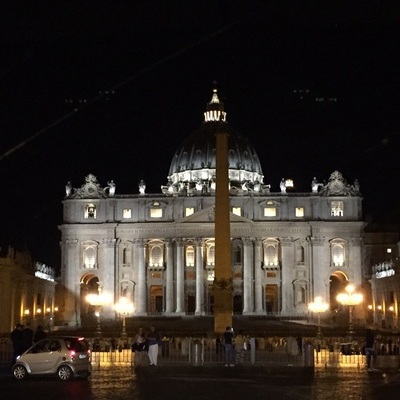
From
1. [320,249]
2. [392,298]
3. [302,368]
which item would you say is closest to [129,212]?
[320,249]

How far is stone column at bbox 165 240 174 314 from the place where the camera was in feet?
301

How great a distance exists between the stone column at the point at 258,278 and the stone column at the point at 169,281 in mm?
9698

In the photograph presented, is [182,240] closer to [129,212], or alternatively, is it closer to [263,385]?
[129,212]

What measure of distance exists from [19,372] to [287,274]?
227ft

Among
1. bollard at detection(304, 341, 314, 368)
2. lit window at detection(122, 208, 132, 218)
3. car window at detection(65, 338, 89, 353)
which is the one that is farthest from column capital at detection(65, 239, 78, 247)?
car window at detection(65, 338, 89, 353)

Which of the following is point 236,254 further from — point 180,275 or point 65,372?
point 65,372

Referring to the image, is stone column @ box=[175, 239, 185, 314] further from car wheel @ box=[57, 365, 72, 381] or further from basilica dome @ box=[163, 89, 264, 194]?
car wheel @ box=[57, 365, 72, 381]

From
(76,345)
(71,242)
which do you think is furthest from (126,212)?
(76,345)

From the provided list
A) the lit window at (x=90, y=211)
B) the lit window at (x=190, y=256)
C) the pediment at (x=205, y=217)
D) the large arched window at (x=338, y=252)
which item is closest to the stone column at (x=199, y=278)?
the lit window at (x=190, y=256)

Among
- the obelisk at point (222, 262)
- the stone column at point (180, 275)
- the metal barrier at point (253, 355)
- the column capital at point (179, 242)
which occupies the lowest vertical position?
the metal barrier at point (253, 355)

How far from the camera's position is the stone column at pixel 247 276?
297ft

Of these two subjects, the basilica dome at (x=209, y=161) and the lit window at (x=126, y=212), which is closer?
the lit window at (x=126, y=212)

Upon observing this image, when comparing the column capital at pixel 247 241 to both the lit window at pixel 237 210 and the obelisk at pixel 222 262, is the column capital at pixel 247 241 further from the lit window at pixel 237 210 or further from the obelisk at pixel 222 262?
the obelisk at pixel 222 262

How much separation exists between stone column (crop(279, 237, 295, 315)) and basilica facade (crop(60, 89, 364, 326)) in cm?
12
